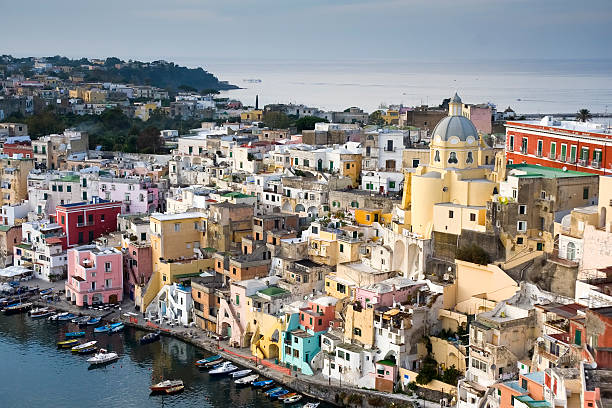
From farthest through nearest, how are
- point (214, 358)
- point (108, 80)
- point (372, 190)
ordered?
point (108, 80)
point (372, 190)
point (214, 358)

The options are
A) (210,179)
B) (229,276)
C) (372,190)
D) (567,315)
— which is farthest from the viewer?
(210,179)

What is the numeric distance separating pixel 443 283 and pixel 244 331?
6109 millimetres

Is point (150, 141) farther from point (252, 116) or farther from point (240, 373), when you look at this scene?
point (240, 373)

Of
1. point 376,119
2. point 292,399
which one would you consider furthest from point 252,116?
point 292,399

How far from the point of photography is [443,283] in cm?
2488

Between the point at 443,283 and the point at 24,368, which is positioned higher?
the point at 443,283

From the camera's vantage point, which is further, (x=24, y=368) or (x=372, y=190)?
(x=372, y=190)

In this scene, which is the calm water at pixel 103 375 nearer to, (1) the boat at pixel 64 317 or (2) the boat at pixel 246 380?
(2) the boat at pixel 246 380

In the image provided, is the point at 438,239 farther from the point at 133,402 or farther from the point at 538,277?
the point at 133,402

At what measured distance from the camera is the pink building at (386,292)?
23734mm

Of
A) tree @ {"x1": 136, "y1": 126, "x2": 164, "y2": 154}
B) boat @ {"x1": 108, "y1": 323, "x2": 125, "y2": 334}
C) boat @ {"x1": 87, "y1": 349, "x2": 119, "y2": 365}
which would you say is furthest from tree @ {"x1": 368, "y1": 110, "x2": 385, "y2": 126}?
boat @ {"x1": 87, "y1": 349, "x2": 119, "y2": 365}

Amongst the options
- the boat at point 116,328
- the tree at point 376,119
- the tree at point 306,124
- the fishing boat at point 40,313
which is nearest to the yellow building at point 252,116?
the tree at point 376,119

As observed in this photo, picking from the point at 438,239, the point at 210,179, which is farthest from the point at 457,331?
the point at 210,179

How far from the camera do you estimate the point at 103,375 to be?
25406 mm
